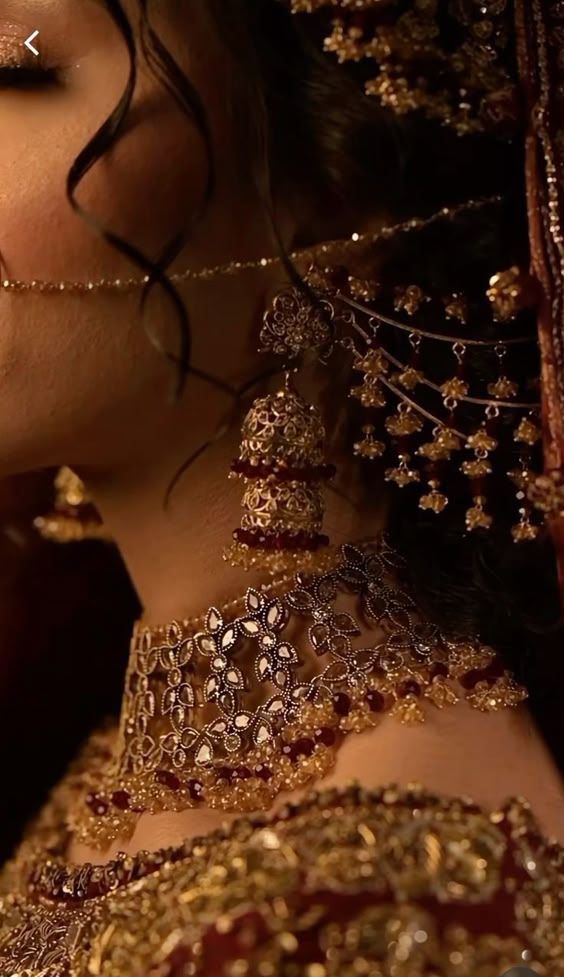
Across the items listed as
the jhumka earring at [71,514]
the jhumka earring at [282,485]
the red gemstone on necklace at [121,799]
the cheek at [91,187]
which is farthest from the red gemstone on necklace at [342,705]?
the jhumka earring at [71,514]

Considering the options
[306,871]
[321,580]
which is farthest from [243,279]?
[306,871]

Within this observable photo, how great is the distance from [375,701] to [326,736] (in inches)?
1.8

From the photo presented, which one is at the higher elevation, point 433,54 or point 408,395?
point 433,54

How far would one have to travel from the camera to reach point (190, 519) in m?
1.05

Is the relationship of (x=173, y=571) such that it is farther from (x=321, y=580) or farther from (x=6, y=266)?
(x=6, y=266)

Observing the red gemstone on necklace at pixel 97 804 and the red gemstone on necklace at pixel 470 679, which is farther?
the red gemstone on necklace at pixel 97 804

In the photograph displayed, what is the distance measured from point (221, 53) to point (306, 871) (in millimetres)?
573

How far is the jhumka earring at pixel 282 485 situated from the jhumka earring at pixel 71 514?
0.44m

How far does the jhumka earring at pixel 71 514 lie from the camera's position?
137 cm

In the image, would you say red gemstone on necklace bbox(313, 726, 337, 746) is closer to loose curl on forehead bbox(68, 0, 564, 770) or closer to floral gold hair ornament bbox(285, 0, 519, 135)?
loose curl on forehead bbox(68, 0, 564, 770)

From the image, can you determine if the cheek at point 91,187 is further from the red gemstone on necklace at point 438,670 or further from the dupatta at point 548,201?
the red gemstone on necklace at point 438,670

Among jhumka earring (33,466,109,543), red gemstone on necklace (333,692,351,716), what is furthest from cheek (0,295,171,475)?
jhumka earring (33,466,109,543)

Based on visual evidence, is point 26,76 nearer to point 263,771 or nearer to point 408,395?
point 408,395

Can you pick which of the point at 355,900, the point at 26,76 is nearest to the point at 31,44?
the point at 26,76
